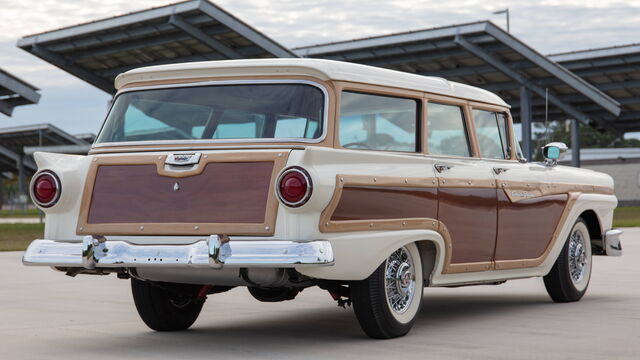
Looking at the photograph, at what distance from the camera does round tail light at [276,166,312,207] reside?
6879mm

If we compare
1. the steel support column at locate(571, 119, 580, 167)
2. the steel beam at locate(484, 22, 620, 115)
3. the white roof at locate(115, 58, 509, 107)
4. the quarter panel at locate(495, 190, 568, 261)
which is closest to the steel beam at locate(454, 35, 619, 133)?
the steel beam at locate(484, 22, 620, 115)

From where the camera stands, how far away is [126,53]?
99.5ft

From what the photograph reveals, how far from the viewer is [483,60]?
29.8 m

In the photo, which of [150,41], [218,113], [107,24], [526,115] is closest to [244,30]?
[150,41]

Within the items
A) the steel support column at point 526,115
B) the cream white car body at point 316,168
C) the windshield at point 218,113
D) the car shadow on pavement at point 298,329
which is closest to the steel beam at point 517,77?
the steel support column at point 526,115

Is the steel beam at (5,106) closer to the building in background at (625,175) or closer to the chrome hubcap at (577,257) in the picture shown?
the chrome hubcap at (577,257)

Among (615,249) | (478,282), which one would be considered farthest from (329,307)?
(615,249)

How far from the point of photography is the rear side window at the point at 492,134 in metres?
9.23

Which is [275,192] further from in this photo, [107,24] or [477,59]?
[477,59]

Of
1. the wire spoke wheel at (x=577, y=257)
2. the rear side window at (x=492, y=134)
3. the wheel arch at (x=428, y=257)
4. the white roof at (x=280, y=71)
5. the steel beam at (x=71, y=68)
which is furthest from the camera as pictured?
the steel beam at (x=71, y=68)

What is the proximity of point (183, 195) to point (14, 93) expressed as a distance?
2531cm

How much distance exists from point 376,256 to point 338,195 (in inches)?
20.6

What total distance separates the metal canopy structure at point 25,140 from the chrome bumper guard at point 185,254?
4064 cm

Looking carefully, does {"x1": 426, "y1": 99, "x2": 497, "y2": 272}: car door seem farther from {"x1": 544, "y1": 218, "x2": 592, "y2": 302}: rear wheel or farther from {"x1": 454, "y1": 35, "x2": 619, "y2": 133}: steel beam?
{"x1": 454, "y1": 35, "x2": 619, "y2": 133}: steel beam
